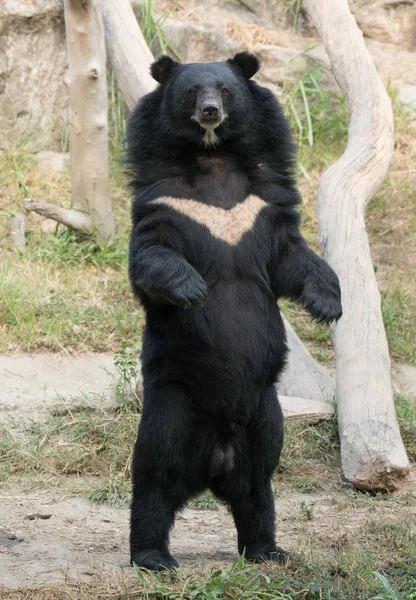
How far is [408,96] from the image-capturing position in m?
9.49

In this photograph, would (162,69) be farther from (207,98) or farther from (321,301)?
(321,301)

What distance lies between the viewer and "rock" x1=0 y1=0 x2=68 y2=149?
28.5ft

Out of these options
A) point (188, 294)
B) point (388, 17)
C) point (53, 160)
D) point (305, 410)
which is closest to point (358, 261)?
point (305, 410)

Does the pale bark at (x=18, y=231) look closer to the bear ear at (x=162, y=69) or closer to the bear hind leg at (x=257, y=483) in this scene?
the bear ear at (x=162, y=69)

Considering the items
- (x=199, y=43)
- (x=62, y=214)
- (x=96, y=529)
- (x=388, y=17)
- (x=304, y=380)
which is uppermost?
(x=388, y=17)

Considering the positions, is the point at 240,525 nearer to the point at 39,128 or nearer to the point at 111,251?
the point at 111,251

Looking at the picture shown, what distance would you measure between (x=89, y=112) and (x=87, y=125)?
0.10 metres

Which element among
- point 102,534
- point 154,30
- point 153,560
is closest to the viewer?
point 153,560

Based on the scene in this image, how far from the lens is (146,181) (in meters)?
3.89

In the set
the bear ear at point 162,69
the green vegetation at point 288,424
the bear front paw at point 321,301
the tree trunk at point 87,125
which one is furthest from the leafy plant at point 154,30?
the bear front paw at point 321,301

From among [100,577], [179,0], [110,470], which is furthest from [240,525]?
[179,0]

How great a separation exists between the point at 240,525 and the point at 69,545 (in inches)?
31.7

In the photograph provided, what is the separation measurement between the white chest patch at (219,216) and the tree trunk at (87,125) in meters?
3.52

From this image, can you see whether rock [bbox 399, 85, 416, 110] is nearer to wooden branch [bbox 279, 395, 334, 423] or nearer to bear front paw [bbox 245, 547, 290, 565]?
wooden branch [bbox 279, 395, 334, 423]
